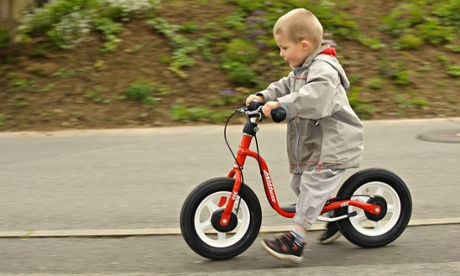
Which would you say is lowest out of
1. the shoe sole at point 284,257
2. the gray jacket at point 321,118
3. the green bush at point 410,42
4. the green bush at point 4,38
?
the green bush at point 4,38

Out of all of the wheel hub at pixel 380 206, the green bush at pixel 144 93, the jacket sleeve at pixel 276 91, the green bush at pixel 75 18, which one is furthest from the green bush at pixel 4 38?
the wheel hub at pixel 380 206

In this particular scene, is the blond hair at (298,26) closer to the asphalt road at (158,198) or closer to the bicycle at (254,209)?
the bicycle at (254,209)

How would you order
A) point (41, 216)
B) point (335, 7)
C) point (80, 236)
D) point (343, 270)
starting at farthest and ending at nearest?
point (335, 7) < point (41, 216) < point (80, 236) < point (343, 270)

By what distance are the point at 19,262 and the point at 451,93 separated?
6.80 metres

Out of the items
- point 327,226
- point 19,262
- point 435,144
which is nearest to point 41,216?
point 19,262

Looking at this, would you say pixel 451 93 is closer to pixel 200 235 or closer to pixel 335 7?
pixel 335 7

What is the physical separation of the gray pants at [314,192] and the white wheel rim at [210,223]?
34 centimetres

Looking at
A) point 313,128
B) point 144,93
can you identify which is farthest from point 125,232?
point 144,93

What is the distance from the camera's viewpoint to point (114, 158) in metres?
7.59

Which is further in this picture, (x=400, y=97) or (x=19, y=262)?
(x=400, y=97)

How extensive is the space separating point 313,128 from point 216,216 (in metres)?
0.80

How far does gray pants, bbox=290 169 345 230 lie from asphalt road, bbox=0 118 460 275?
0.99ft

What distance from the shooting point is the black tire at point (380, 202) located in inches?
183

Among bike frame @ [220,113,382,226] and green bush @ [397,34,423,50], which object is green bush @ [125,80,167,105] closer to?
green bush @ [397,34,423,50]
